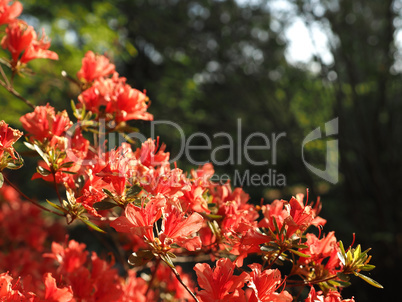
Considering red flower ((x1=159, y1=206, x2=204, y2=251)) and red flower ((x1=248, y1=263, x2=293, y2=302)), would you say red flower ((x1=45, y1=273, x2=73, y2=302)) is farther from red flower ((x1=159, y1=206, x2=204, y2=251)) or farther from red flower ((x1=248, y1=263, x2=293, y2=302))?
red flower ((x1=248, y1=263, x2=293, y2=302))

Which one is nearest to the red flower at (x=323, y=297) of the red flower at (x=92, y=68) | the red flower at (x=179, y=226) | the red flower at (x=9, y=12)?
the red flower at (x=179, y=226)

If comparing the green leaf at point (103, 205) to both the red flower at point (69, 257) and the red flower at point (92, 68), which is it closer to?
the red flower at point (69, 257)

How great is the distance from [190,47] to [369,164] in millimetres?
2708

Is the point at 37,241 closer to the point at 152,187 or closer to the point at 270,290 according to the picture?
the point at 152,187

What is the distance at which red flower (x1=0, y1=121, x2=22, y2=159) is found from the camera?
1.03 metres

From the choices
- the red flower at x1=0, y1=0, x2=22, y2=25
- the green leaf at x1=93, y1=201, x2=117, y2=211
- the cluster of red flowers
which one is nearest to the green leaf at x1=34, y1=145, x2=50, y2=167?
the cluster of red flowers

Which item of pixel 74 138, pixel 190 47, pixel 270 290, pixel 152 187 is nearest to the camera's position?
pixel 270 290

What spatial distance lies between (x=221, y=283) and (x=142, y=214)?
0.93 ft

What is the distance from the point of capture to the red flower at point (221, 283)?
38.8 inches

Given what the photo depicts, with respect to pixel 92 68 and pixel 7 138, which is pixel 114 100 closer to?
pixel 92 68

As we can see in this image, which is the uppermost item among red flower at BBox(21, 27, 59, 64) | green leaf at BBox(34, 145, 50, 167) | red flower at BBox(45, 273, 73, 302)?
red flower at BBox(21, 27, 59, 64)

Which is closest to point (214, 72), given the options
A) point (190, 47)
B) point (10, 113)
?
point (190, 47)

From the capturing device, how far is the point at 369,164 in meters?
3.85

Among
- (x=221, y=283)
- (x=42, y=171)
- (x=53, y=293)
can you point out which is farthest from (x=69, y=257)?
(x=221, y=283)
